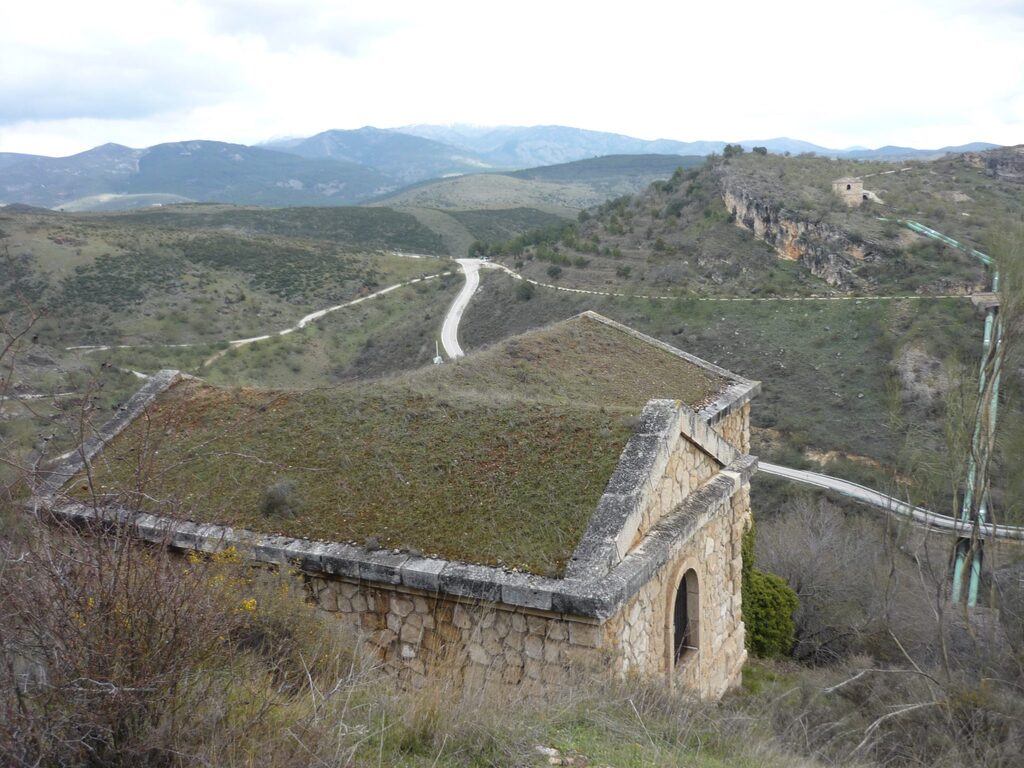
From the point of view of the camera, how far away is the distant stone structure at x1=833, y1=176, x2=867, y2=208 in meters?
44.4

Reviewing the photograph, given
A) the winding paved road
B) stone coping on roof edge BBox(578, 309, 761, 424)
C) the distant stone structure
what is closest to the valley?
the winding paved road

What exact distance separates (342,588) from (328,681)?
169 centimetres

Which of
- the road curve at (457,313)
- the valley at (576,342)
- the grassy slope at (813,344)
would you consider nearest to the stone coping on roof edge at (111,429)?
the valley at (576,342)

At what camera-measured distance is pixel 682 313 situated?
37438 mm

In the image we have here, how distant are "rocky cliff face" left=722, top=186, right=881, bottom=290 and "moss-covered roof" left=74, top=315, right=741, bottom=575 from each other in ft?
114

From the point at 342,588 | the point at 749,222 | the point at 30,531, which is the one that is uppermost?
the point at 749,222

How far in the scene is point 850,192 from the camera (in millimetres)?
44594

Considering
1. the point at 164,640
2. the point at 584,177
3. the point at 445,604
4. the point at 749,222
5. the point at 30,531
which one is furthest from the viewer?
the point at 584,177

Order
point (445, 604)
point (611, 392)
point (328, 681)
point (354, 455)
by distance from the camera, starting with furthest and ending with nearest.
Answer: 1. point (611, 392)
2. point (354, 455)
3. point (445, 604)
4. point (328, 681)

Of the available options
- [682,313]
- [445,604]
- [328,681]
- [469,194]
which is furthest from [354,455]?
[469,194]

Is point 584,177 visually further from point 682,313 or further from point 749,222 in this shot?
point 682,313

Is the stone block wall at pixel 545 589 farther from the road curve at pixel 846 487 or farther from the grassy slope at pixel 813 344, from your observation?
the grassy slope at pixel 813 344

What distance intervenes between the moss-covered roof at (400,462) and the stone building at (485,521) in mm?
23

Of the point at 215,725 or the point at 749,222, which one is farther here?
the point at 749,222
